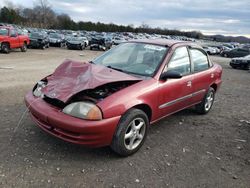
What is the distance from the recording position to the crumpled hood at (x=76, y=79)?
3668 millimetres

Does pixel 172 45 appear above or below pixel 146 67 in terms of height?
above

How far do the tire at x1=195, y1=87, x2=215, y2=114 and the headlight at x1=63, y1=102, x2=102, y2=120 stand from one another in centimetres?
313

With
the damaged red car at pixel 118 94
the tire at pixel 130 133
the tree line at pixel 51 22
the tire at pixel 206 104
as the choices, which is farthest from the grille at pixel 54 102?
the tree line at pixel 51 22

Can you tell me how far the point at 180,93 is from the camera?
4.84 m

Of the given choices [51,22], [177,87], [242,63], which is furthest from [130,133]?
[51,22]

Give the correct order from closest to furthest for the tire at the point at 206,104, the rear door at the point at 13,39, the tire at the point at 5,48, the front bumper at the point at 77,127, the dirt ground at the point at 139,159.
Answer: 1. the dirt ground at the point at 139,159
2. the front bumper at the point at 77,127
3. the tire at the point at 206,104
4. the tire at the point at 5,48
5. the rear door at the point at 13,39

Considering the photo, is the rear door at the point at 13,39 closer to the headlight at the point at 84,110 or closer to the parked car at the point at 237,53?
the headlight at the point at 84,110

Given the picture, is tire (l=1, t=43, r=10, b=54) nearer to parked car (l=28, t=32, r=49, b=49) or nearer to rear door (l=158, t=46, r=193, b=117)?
parked car (l=28, t=32, r=49, b=49)

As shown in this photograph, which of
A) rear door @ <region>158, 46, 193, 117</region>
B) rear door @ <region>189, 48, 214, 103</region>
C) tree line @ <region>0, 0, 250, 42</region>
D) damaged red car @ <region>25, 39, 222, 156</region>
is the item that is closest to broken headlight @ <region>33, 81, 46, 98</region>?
damaged red car @ <region>25, 39, 222, 156</region>

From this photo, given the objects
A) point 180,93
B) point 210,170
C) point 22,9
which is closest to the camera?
point 210,170

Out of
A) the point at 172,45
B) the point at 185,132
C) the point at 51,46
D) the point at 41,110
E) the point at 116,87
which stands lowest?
the point at 51,46

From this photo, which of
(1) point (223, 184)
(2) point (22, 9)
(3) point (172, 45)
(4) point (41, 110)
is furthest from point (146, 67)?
(2) point (22, 9)

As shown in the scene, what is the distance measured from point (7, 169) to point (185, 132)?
2.99 m

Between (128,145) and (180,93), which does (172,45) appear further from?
(128,145)
